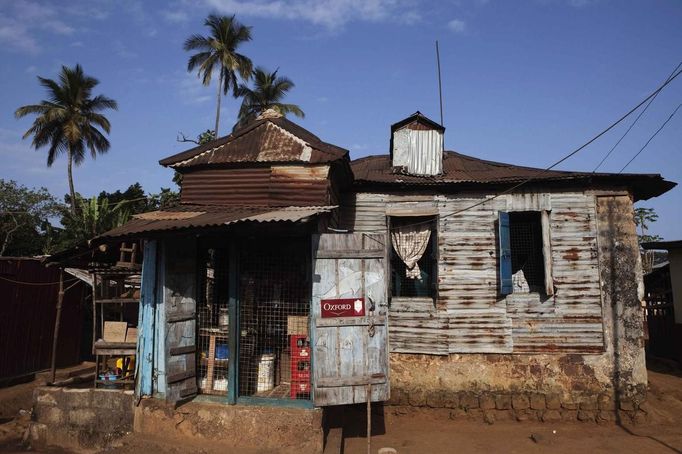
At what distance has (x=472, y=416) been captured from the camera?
31.2 feet

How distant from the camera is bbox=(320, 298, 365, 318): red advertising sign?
278 inches

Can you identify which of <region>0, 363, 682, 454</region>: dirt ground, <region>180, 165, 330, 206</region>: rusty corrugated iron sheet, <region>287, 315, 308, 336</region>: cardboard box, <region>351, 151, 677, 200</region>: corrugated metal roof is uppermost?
<region>351, 151, 677, 200</region>: corrugated metal roof

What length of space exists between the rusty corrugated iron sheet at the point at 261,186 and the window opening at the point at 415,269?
2518mm

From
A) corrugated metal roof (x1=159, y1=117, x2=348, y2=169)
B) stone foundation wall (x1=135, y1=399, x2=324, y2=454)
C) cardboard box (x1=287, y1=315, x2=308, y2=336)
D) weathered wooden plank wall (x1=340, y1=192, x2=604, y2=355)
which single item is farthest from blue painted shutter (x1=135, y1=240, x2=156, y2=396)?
weathered wooden plank wall (x1=340, y1=192, x2=604, y2=355)

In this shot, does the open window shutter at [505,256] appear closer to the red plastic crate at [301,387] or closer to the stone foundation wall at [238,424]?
the red plastic crate at [301,387]

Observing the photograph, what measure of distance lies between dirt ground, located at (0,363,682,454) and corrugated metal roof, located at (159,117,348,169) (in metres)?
5.28

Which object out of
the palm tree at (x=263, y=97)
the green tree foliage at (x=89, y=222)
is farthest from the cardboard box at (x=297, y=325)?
the palm tree at (x=263, y=97)

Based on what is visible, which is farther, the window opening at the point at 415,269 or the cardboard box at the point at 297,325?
the window opening at the point at 415,269

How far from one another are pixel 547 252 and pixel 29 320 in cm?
1487

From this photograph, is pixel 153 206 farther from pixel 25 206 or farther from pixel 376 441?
pixel 376 441

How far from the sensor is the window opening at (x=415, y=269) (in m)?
10.1

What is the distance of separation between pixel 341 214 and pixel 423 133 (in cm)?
309

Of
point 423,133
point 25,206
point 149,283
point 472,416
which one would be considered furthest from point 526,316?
point 25,206

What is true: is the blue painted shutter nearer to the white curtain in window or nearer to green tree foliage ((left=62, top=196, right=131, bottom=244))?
the white curtain in window
